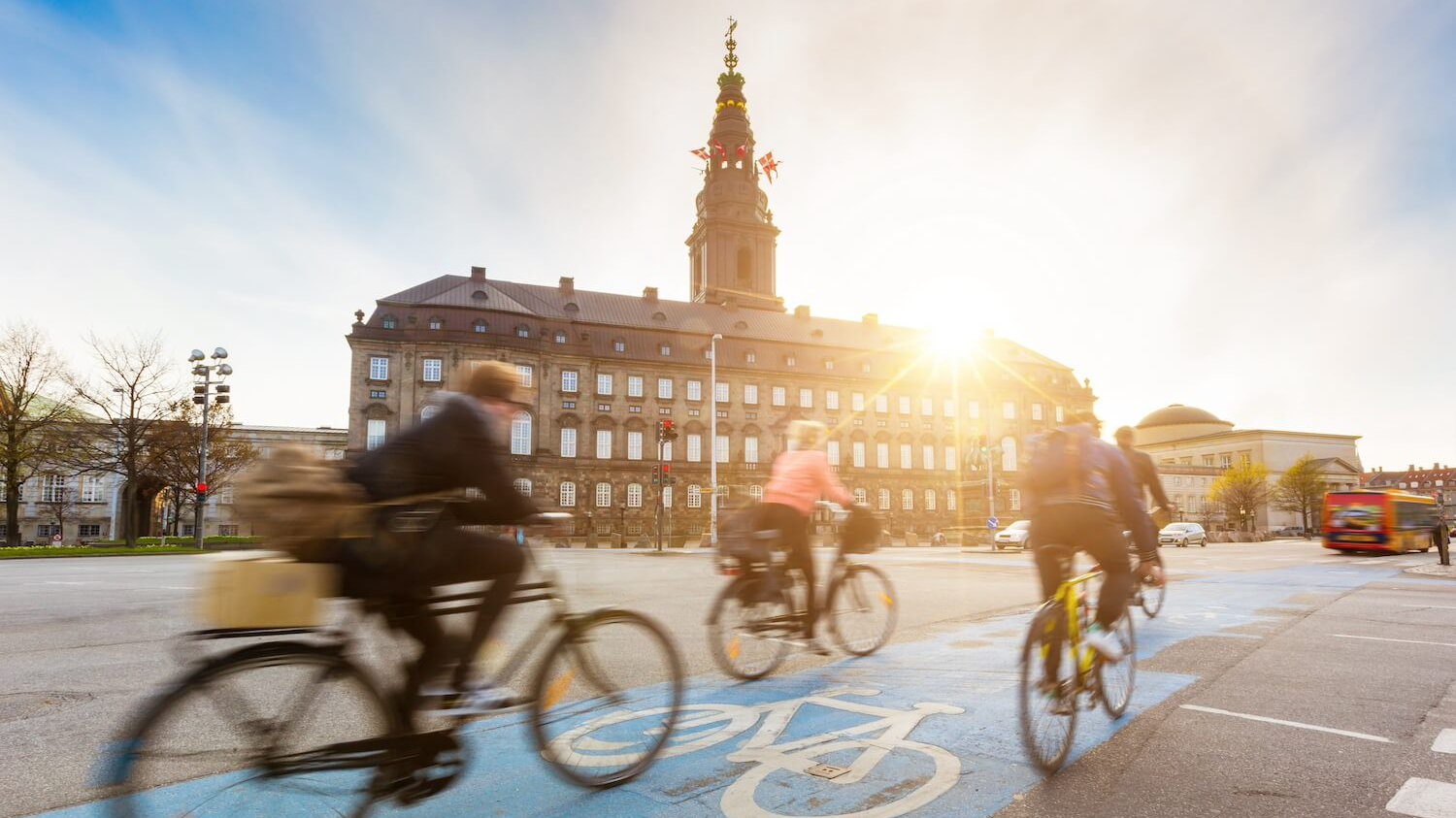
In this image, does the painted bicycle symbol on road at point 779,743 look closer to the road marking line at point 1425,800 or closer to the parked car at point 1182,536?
the road marking line at point 1425,800

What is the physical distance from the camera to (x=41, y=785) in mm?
3699

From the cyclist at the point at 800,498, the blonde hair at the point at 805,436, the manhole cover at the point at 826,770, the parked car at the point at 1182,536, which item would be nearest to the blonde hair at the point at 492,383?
the manhole cover at the point at 826,770

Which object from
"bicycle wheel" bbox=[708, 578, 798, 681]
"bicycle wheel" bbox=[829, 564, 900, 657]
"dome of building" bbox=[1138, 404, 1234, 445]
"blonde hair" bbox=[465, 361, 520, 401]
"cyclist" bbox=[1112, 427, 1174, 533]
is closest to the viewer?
"blonde hair" bbox=[465, 361, 520, 401]

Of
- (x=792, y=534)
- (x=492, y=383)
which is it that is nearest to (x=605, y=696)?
(x=492, y=383)

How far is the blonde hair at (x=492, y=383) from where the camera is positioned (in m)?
3.42

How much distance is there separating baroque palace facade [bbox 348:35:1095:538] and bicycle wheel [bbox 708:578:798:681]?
139ft

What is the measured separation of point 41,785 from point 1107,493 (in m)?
5.87

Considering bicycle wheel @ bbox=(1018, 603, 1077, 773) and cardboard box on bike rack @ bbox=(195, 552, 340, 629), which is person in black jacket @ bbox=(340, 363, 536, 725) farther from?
bicycle wheel @ bbox=(1018, 603, 1077, 773)

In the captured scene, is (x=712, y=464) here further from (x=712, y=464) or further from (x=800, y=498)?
(x=800, y=498)

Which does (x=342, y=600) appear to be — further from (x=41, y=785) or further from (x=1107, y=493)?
(x=1107, y=493)

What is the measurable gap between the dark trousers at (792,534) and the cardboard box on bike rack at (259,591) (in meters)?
3.57

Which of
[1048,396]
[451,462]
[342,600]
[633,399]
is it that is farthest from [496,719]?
[1048,396]

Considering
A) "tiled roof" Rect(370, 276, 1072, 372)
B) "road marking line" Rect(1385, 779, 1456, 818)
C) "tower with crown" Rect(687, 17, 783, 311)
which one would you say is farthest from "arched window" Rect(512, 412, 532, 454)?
"road marking line" Rect(1385, 779, 1456, 818)

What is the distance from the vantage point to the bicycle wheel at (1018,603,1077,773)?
12.5 ft
